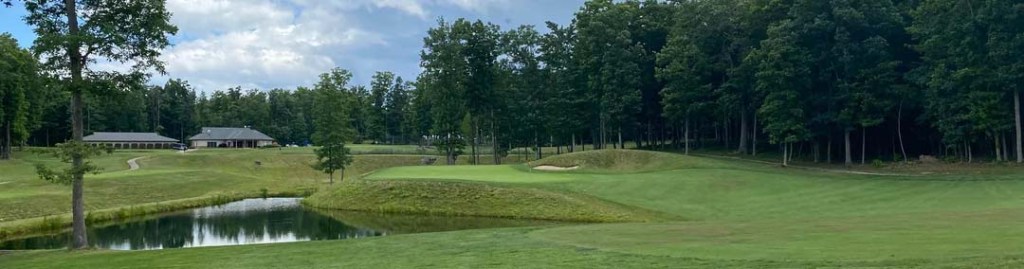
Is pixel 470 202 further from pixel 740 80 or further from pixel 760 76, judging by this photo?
pixel 740 80

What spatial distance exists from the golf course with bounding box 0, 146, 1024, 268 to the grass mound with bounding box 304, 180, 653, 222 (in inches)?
3.7

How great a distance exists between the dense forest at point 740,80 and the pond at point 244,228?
19.8 ft

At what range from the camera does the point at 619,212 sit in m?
30.6

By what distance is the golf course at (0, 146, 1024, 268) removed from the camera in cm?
1339

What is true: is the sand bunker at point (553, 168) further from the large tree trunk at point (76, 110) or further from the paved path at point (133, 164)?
the paved path at point (133, 164)

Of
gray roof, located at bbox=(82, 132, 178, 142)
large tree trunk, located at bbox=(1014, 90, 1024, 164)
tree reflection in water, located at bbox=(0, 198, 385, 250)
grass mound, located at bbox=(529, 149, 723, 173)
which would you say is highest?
gray roof, located at bbox=(82, 132, 178, 142)

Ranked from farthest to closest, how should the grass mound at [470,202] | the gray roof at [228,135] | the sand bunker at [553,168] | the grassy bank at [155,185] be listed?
the gray roof at [228,135]
the sand bunker at [553,168]
the grassy bank at [155,185]
the grass mound at [470,202]

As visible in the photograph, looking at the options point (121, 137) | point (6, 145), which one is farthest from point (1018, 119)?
point (121, 137)

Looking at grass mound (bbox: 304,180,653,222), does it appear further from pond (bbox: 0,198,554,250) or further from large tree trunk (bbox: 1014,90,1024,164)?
large tree trunk (bbox: 1014,90,1024,164)

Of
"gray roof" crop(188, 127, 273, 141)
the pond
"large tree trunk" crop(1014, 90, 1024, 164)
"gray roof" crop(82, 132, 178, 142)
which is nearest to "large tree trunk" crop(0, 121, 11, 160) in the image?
"gray roof" crop(82, 132, 178, 142)

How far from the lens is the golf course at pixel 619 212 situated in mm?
13391

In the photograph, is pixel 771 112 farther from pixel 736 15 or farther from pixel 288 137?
pixel 288 137

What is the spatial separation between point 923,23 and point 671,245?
36244mm

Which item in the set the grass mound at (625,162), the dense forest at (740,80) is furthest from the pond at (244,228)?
the grass mound at (625,162)
